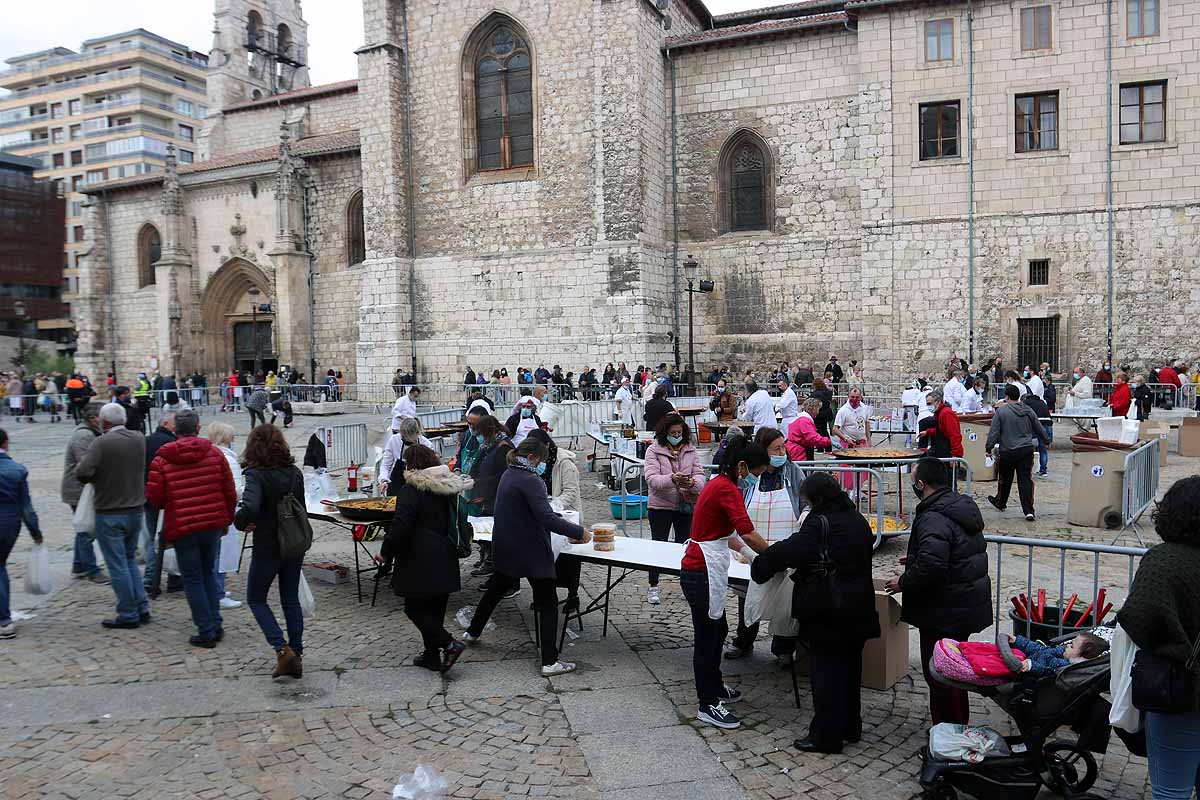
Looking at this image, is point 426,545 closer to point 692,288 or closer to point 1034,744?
point 1034,744

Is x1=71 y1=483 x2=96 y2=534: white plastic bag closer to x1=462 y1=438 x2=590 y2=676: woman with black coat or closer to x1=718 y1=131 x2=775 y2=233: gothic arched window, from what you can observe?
x1=462 y1=438 x2=590 y2=676: woman with black coat

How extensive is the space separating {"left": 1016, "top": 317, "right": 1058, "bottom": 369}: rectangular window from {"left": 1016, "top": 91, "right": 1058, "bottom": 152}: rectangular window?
447 cm

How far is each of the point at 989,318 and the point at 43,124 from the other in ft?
243

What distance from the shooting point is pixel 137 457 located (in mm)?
6961

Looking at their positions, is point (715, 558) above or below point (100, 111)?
below

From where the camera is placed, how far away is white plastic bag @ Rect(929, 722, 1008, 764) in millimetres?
3992

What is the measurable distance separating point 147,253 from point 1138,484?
3660cm

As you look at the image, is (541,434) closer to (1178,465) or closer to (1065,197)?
(1178,465)

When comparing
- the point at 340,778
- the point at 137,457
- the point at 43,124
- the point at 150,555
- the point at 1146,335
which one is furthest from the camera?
the point at 43,124

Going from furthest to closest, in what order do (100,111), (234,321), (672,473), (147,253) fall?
(100,111), (147,253), (234,321), (672,473)

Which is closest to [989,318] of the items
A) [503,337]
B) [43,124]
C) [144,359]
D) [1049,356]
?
[1049,356]

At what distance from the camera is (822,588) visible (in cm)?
446

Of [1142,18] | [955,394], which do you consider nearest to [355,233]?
[955,394]

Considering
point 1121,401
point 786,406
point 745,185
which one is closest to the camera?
point 786,406
